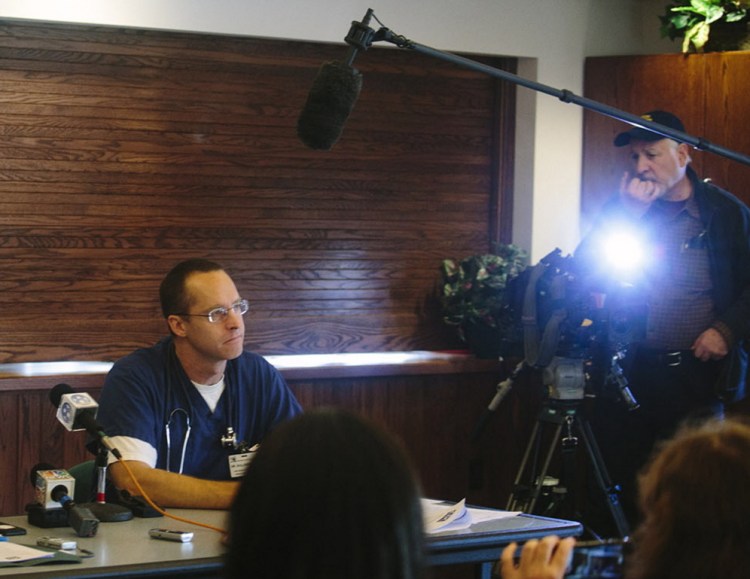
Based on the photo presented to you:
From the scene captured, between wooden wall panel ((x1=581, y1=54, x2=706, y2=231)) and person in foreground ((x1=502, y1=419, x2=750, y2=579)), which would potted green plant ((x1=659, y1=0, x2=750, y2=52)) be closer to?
wooden wall panel ((x1=581, y1=54, x2=706, y2=231))

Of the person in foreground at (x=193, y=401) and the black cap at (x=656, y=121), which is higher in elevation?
the black cap at (x=656, y=121)

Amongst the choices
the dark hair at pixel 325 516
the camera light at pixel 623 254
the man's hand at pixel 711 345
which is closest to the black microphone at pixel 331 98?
the camera light at pixel 623 254

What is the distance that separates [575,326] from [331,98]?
140 centimetres

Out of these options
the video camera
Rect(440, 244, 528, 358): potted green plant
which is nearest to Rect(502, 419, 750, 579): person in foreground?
the video camera

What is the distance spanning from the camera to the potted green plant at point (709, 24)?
14.6ft

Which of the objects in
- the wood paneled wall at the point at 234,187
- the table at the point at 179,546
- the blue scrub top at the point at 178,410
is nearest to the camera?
the table at the point at 179,546

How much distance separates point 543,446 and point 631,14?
1878mm

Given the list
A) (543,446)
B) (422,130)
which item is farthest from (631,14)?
(543,446)

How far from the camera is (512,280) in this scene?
4.27m

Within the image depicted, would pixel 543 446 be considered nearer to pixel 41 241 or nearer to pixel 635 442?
pixel 635 442

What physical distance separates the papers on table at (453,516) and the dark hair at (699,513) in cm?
117

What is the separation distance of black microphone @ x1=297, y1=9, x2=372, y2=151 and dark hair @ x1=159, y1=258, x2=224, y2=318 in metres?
0.47

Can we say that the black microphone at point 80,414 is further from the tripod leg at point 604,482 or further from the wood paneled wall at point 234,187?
the tripod leg at point 604,482

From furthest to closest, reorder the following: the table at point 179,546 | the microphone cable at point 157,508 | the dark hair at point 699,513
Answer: the microphone cable at point 157,508, the table at point 179,546, the dark hair at point 699,513
